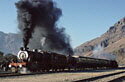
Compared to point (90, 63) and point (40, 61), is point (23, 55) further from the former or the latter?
point (90, 63)

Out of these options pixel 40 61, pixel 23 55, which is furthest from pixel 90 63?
pixel 23 55

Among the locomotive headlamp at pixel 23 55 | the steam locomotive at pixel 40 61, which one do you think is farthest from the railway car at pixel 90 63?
the locomotive headlamp at pixel 23 55

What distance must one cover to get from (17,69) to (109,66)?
5120cm

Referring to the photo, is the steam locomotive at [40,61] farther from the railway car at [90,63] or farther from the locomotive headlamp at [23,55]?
the railway car at [90,63]

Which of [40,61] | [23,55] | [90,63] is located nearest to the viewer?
[23,55]

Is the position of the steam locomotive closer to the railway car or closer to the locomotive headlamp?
the locomotive headlamp

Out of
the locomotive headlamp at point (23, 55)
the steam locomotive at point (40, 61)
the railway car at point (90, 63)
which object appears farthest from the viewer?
the railway car at point (90, 63)

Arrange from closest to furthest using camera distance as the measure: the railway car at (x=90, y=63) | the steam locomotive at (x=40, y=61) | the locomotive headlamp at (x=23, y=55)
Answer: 1. the steam locomotive at (x=40, y=61)
2. the locomotive headlamp at (x=23, y=55)
3. the railway car at (x=90, y=63)

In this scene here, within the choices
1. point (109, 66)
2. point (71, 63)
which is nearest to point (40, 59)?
point (71, 63)

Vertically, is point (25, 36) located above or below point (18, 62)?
above

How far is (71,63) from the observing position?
55.7 metres

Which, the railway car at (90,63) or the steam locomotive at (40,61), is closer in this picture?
the steam locomotive at (40,61)

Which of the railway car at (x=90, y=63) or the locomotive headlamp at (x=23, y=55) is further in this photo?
the railway car at (x=90, y=63)

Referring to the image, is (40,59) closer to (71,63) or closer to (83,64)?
(71,63)
